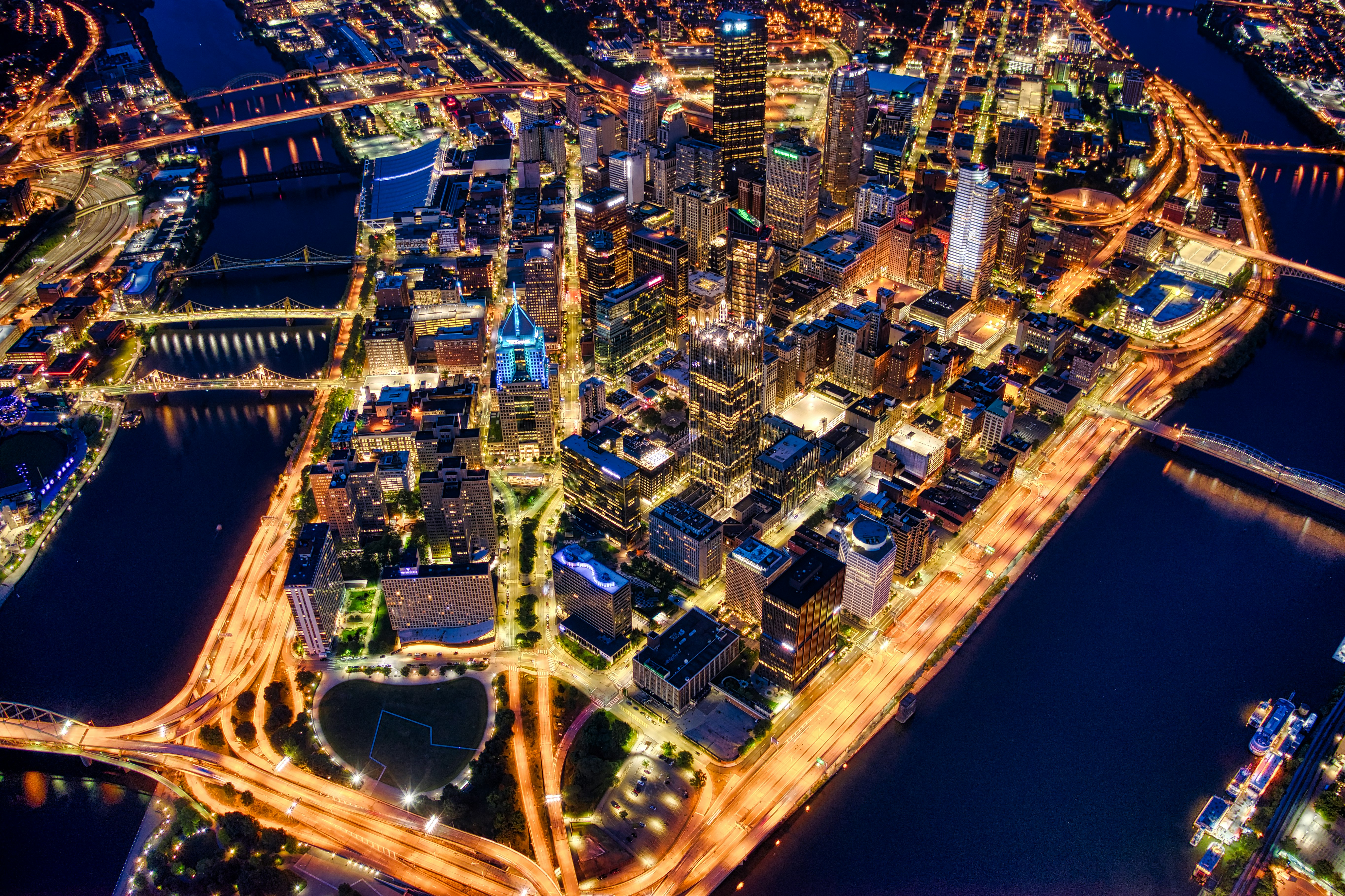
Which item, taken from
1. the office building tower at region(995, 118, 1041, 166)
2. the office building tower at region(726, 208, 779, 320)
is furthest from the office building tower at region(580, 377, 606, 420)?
the office building tower at region(995, 118, 1041, 166)

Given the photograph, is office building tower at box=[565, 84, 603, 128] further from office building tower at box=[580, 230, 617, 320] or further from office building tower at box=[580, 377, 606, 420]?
office building tower at box=[580, 377, 606, 420]

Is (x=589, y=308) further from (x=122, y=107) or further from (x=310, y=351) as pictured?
(x=122, y=107)

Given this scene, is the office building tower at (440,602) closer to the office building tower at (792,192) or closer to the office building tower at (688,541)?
the office building tower at (688,541)

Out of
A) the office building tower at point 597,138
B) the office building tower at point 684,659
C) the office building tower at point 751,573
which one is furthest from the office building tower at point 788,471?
the office building tower at point 597,138

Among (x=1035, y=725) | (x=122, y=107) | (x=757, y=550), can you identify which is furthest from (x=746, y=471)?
(x=122, y=107)

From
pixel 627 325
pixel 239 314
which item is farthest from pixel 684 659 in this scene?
pixel 239 314

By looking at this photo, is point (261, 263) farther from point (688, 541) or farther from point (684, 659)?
point (684, 659)
